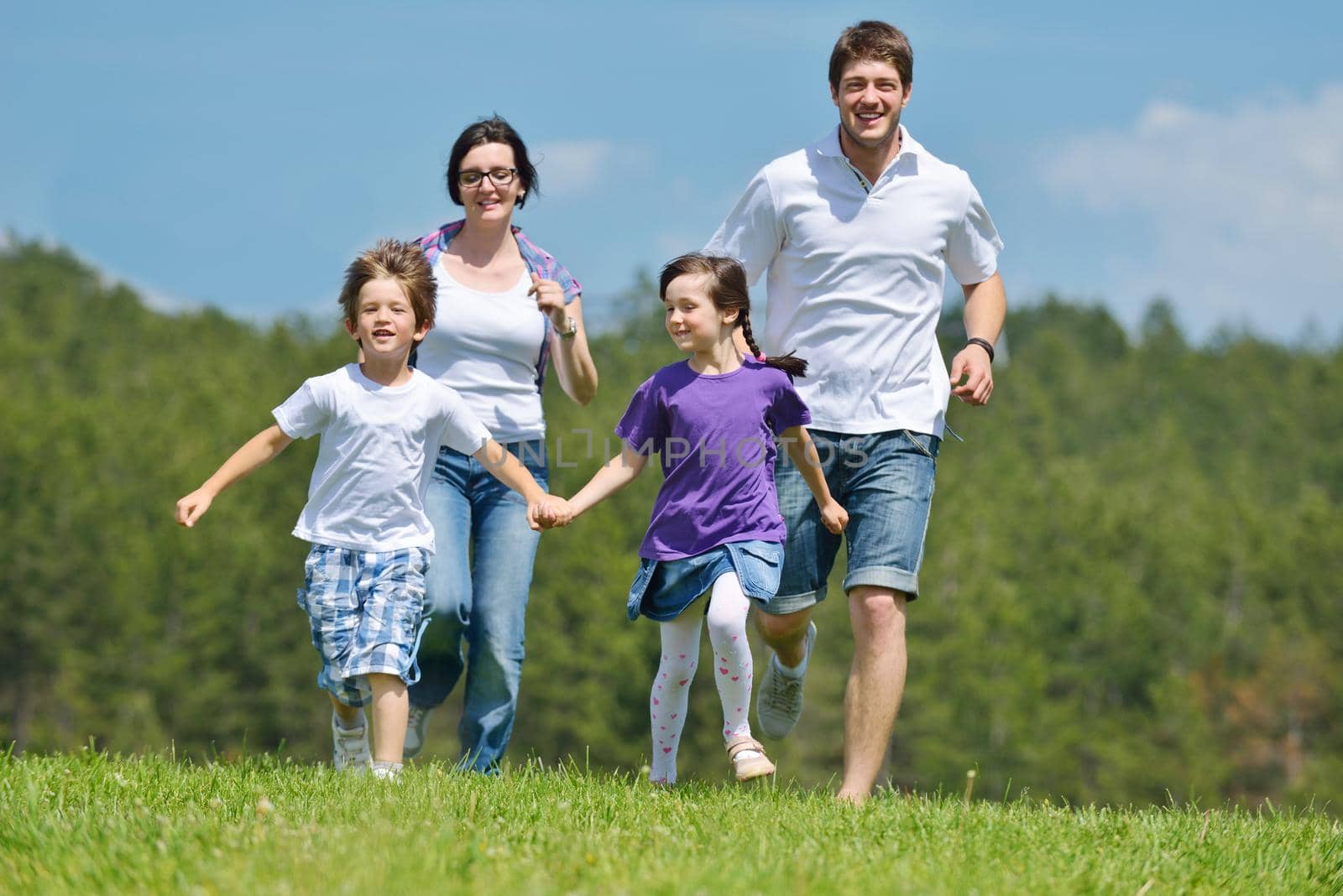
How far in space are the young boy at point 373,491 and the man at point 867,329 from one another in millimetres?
1250

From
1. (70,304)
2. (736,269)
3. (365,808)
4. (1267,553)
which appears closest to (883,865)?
(365,808)

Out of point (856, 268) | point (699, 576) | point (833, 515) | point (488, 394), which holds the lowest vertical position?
point (699, 576)

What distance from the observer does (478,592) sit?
6.68 metres

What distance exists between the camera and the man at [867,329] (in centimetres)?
603

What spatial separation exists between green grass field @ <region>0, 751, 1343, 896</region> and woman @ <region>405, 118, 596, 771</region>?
108cm

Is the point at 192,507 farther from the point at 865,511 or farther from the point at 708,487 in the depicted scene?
the point at 865,511

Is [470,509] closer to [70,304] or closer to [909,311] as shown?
[909,311]

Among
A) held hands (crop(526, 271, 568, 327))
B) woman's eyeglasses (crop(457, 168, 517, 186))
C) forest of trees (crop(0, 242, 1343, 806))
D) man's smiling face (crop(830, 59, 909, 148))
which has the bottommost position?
forest of trees (crop(0, 242, 1343, 806))

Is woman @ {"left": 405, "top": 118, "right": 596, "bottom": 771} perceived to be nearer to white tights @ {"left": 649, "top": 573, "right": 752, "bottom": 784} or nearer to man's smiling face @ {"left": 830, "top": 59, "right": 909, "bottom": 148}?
white tights @ {"left": 649, "top": 573, "right": 752, "bottom": 784}

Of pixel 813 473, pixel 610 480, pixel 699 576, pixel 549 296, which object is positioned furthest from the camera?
pixel 549 296

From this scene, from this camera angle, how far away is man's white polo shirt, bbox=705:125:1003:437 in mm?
6102

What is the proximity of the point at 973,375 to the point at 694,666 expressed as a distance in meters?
1.61

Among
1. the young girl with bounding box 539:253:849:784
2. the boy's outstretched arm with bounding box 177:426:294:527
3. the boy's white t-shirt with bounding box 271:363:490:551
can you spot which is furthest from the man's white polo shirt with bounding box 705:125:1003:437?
the boy's outstretched arm with bounding box 177:426:294:527

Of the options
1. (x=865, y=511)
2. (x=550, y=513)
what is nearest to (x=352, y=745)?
(x=550, y=513)
